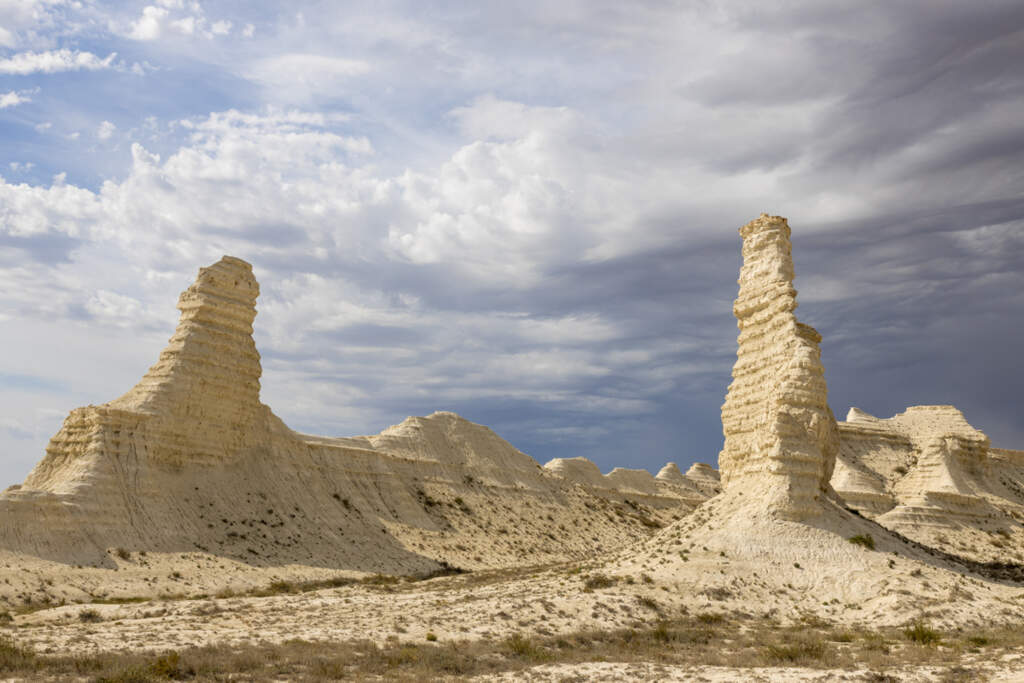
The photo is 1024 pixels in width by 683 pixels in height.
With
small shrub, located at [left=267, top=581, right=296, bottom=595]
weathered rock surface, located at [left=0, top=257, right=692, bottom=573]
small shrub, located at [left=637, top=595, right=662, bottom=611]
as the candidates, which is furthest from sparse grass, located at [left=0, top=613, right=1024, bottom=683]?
weathered rock surface, located at [left=0, top=257, right=692, bottom=573]

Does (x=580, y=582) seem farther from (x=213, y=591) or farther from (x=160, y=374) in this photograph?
(x=160, y=374)

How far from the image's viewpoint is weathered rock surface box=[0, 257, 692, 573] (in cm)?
4306

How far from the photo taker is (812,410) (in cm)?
3628

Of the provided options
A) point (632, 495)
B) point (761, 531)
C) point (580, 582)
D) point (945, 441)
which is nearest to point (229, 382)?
point (580, 582)

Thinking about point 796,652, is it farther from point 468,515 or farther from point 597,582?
point 468,515

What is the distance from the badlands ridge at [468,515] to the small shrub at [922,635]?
228 centimetres

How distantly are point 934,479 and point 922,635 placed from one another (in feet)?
145

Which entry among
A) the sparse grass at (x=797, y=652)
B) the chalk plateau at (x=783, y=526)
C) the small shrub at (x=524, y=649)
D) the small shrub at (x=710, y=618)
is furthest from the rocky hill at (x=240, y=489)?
the sparse grass at (x=797, y=652)

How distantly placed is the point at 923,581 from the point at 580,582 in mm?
12295

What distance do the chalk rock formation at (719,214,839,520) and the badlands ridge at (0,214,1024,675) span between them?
0.32ft

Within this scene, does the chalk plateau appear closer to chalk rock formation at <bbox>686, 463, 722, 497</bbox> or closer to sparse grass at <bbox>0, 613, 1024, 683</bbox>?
sparse grass at <bbox>0, 613, 1024, 683</bbox>

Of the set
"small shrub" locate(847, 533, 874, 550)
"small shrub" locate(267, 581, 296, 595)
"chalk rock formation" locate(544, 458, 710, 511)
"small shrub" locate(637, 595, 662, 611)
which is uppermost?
"chalk rock formation" locate(544, 458, 710, 511)

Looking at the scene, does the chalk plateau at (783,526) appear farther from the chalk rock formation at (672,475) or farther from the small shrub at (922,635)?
the chalk rock formation at (672,475)

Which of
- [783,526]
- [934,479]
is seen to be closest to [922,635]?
[783,526]
